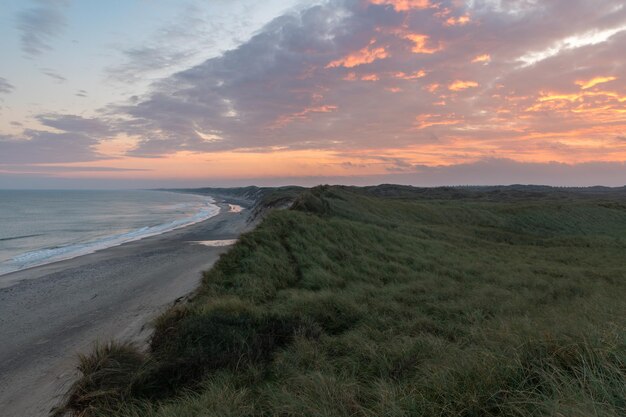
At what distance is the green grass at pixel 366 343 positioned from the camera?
3.92 metres

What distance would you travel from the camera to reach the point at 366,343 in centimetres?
665

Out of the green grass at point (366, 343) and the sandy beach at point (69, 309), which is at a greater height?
the green grass at point (366, 343)

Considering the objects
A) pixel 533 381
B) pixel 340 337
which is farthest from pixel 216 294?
pixel 533 381

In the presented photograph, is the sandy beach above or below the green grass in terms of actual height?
below

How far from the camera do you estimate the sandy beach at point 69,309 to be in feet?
28.6

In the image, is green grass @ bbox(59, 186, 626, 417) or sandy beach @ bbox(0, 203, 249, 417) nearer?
green grass @ bbox(59, 186, 626, 417)

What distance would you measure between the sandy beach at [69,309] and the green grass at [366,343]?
7.38 feet

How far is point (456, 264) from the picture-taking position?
17.1 m

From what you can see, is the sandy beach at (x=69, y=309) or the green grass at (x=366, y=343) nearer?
the green grass at (x=366, y=343)

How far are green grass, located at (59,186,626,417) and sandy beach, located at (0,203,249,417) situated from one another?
2.25m

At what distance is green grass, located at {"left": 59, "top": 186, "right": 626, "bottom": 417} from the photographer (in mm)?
3922

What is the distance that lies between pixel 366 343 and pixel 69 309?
13.6m

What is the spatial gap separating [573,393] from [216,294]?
8.27 metres

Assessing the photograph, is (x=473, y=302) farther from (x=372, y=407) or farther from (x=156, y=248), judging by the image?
(x=156, y=248)
